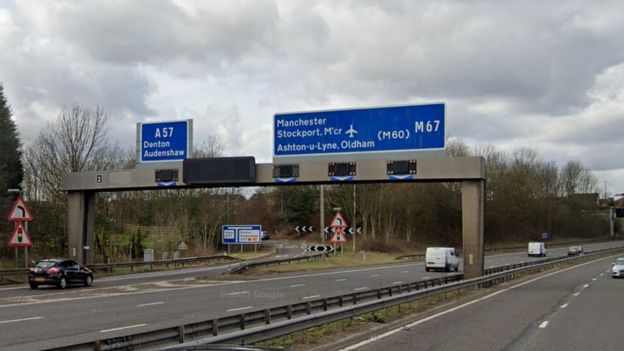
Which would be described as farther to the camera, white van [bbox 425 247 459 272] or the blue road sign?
white van [bbox 425 247 459 272]

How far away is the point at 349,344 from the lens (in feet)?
41.7

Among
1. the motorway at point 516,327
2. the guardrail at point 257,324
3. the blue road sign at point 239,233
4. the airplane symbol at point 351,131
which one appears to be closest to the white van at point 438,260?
the blue road sign at point 239,233

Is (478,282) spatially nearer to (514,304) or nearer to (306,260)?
(514,304)

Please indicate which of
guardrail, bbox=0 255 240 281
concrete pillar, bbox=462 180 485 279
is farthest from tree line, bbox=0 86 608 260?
concrete pillar, bbox=462 180 485 279

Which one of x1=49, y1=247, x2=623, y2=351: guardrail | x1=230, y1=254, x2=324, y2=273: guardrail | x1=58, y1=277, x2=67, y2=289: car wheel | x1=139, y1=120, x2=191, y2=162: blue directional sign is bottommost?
x1=230, y1=254, x2=324, y2=273: guardrail

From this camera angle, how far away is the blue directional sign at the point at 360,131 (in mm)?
28156

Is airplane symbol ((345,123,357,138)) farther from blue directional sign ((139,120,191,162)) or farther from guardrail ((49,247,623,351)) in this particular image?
guardrail ((49,247,623,351))

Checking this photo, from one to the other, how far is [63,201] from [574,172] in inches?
4182

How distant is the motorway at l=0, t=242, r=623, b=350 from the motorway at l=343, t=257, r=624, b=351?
225 inches

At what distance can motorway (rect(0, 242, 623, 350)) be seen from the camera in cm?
1502

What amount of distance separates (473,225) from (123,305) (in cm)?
1650

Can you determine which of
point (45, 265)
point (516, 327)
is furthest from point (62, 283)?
point (516, 327)

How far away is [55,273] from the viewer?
2864 cm

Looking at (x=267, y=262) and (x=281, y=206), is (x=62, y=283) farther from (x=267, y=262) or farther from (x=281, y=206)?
(x=281, y=206)
